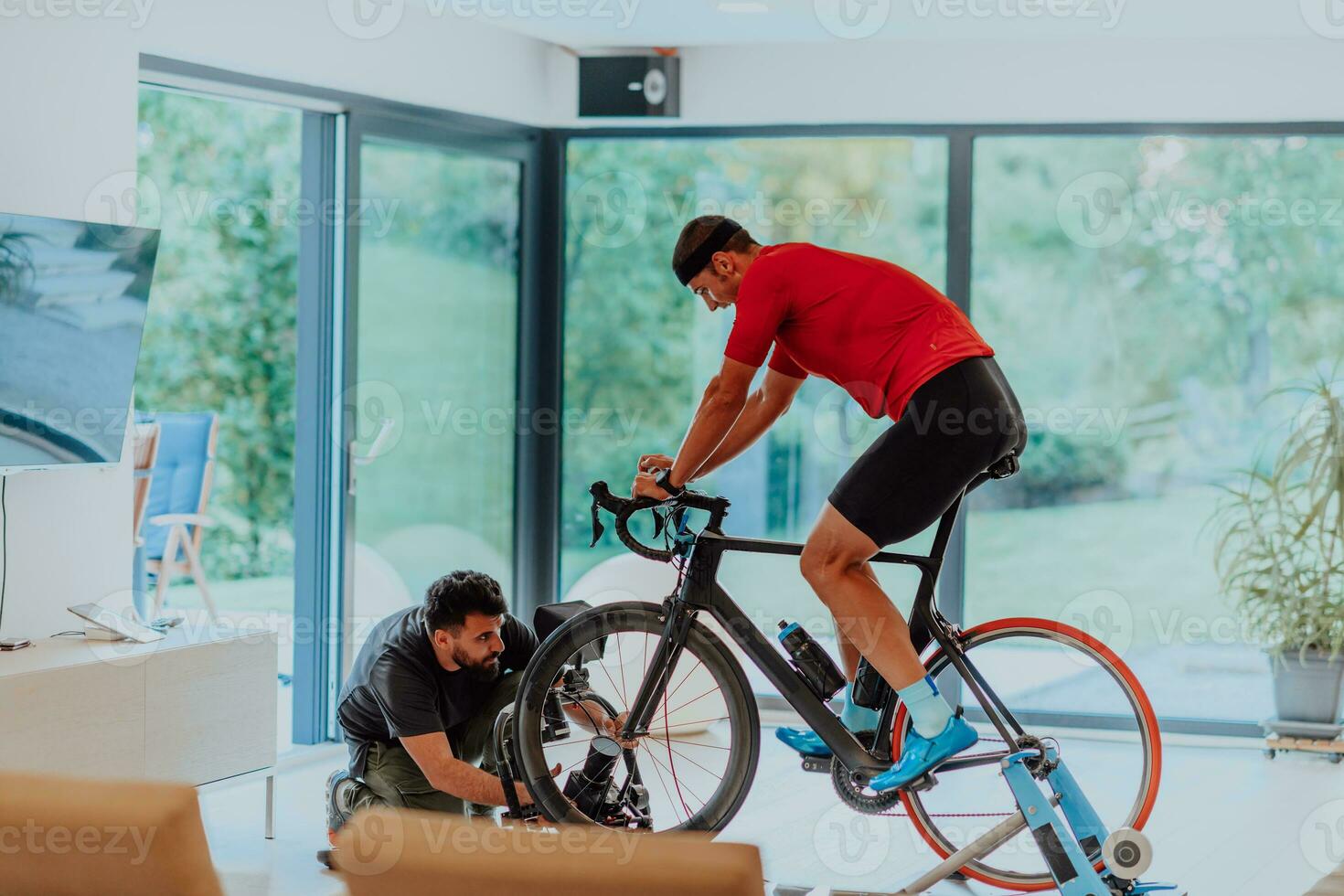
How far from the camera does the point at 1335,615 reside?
4.69 m

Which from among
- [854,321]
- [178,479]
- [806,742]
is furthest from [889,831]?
[178,479]

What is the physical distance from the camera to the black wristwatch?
9.54 ft

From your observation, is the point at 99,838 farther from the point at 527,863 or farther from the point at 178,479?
the point at 178,479

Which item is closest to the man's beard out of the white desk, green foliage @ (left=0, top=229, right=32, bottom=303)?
the white desk

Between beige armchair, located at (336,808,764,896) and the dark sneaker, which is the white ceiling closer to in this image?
the dark sneaker

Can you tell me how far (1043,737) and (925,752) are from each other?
2.77ft

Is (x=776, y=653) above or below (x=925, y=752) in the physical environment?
above

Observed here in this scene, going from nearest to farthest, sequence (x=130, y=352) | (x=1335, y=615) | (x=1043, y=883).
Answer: (x=1043, y=883) → (x=130, y=352) → (x=1335, y=615)

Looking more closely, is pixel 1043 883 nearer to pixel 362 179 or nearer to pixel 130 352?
pixel 130 352

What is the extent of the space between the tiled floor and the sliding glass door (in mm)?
791

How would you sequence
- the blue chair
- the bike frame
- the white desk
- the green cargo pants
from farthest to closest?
1. the blue chair
2. the green cargo pants
3. the white desk
4. the bike frame

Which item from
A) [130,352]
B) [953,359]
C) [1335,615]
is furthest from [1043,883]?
[130,352]

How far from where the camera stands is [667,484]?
2908 millimetres

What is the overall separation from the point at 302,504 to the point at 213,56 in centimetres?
148
